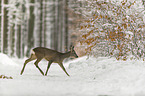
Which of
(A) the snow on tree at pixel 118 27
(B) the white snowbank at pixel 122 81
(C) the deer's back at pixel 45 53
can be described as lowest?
(B) the white snowbank at pixel 122 81

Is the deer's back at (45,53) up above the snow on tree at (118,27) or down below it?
below

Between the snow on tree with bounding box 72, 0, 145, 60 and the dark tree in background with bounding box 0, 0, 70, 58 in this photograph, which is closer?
the snow on tree with bounding box 72, 0, 145, 60

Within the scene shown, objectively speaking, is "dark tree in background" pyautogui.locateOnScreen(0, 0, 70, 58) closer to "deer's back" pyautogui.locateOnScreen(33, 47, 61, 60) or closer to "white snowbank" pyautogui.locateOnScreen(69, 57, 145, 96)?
"deer's back" pyautogui.locateOnScreen(33, 47, 61, 60)

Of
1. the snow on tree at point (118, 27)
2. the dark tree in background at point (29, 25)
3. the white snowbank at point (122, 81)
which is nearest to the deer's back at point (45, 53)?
the white snowbank at point (122, 81)

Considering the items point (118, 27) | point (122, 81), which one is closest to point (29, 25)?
point (118, 27)

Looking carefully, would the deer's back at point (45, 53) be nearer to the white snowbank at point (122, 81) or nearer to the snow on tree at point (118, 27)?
the white snowbank at point (122, 81)

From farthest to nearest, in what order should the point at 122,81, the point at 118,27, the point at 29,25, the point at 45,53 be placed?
the point at 29,25 → the point at 118,27 → the point at 45,53 → the point at 122,81

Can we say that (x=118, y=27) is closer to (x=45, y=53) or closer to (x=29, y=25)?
(x=45, y=53)

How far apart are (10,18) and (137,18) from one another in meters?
26.8

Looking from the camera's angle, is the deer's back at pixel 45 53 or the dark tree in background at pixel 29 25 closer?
the deer's back at pixel 45 53

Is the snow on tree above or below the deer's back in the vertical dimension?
above

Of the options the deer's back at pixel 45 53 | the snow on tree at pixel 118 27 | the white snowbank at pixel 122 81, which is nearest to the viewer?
the white snowbank at pixel 122 81

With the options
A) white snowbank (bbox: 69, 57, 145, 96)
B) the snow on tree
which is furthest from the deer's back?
the snow on tree

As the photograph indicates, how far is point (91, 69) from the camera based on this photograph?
12992 millimetres
